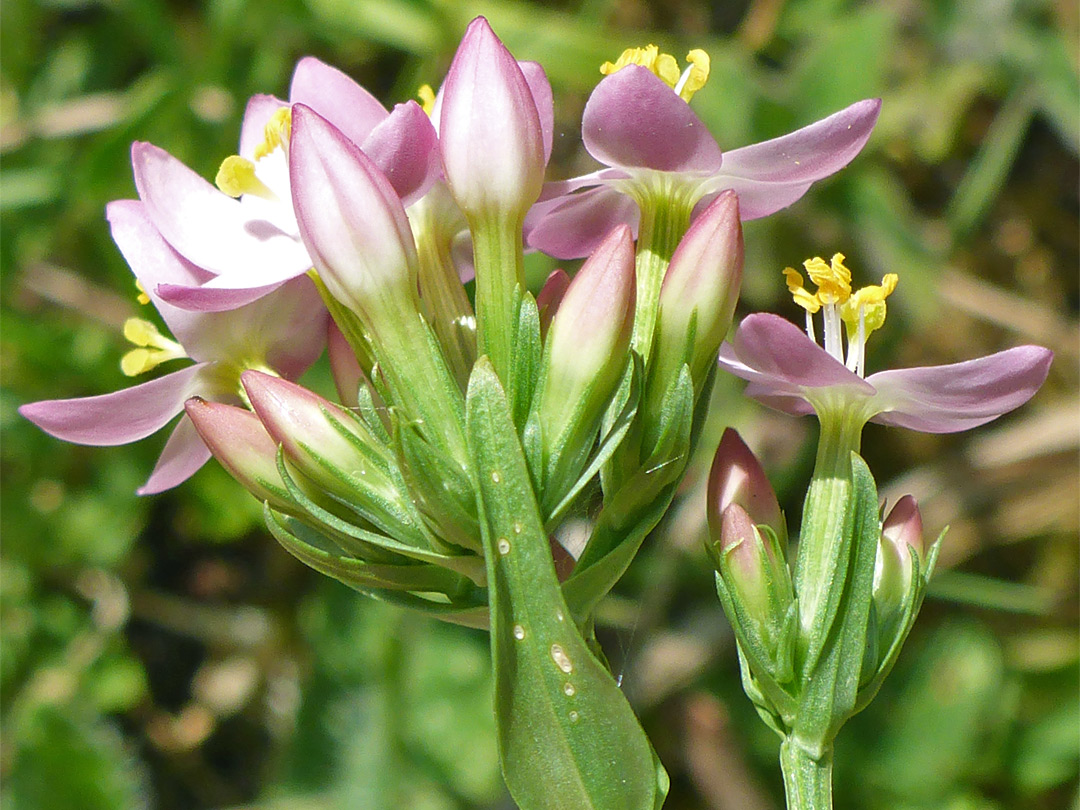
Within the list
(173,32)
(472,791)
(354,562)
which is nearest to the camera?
(354,562)

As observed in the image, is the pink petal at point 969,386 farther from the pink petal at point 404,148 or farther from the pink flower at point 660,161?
the pink petal at point 404,148

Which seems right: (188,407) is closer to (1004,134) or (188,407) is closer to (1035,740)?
(1035,740)

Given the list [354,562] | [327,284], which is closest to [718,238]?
[327,284]

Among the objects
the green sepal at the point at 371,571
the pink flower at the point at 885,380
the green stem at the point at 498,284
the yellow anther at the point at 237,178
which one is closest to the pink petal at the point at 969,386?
the pink flower at the point at 885,380

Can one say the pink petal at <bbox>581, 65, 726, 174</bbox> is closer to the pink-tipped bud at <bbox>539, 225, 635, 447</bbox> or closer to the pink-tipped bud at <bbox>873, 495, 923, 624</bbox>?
→ the pink-tipped bud at <bbox>539, 225, 635, 447</bbox>

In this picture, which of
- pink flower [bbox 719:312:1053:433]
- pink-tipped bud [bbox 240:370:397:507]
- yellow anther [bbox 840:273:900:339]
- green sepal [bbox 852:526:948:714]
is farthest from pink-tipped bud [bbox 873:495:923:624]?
pink-tipped bud [bbox 240:370:397:507]
